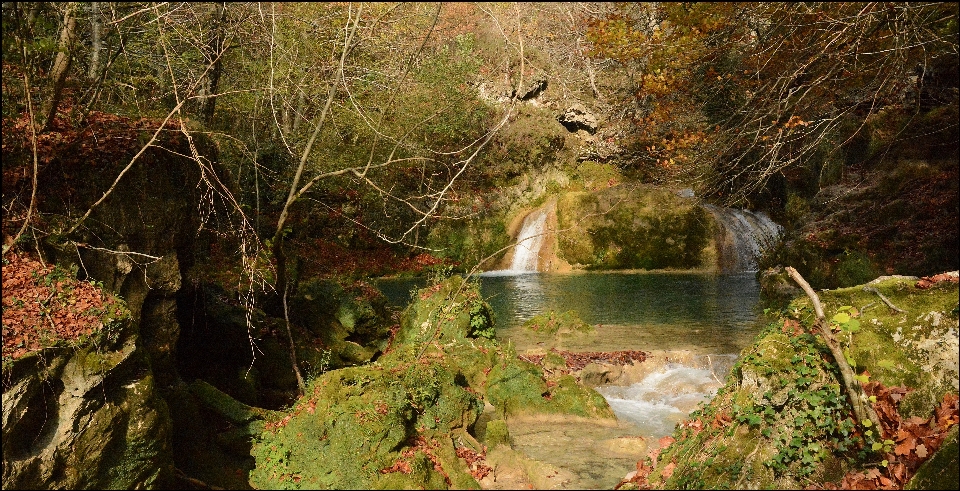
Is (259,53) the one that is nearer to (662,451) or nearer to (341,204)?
(341,204)

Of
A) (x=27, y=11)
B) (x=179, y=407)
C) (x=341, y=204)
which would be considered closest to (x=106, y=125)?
(x=27, y=11)

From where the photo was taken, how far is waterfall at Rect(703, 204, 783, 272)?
18000 millimetres

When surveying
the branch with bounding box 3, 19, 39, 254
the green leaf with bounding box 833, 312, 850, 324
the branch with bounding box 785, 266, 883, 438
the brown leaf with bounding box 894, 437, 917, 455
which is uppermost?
the branch with bounding box 3, 19, 39, 254

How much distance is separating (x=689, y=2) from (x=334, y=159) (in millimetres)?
10420

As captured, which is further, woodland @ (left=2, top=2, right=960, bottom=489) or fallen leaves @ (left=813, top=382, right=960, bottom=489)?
woodland @ (left=2, top=2, right=960, bottom=489)

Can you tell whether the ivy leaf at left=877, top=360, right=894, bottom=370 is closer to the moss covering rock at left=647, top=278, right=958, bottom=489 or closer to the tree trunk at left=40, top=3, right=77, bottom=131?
the moss covering rock at left=647, top=278, right=958, bottom=489

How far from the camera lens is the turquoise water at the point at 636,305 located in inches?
432

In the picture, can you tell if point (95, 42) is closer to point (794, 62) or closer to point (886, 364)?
point (794, 62)

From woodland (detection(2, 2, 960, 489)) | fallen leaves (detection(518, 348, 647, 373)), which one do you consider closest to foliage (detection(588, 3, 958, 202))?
woodland (detection(2, 2, 960, 489))

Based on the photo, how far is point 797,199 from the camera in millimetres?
16891

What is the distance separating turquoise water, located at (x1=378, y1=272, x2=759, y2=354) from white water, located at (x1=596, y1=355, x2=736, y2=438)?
2.58 ft

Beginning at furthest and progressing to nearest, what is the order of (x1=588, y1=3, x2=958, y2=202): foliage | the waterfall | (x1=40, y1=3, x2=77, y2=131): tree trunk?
the waterfall
(x1=588, y1=3, x2=958, y2=202): foliage
(x1=40, y1=3, x2=77, y2=131): tree trunk

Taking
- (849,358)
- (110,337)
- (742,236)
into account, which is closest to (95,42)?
(110,337)

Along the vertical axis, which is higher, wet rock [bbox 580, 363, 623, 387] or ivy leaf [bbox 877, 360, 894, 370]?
ivy leaf [bbox 877, 360, 894, 370]
